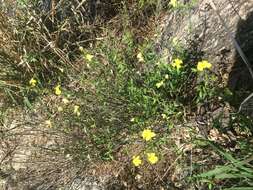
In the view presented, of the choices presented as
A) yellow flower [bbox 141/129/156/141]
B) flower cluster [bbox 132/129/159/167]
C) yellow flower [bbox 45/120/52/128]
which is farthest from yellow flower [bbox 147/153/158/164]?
yellow flower [bbox 45/120/52/128]

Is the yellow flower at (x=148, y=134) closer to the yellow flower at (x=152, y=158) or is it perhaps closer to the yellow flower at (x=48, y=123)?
the yellow flower at (x=152, y=158)

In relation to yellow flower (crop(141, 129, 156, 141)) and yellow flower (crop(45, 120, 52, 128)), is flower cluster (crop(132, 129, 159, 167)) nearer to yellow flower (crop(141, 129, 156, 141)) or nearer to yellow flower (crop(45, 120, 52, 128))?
yellow flower (crop(141, 129, 156, 141))

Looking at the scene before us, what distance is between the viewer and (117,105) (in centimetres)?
313

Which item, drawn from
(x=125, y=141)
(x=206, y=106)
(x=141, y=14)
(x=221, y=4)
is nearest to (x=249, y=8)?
(x=221, y=4)

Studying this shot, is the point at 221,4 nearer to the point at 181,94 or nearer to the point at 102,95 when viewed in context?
the point at 181,94

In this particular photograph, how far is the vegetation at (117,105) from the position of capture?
9.37ft

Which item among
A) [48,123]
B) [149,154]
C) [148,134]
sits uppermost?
[48,123]

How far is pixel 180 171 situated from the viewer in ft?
9.59

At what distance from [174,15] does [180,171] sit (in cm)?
132

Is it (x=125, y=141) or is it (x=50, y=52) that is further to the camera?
(x=50, y=52)

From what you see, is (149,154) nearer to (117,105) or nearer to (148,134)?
(148,134)

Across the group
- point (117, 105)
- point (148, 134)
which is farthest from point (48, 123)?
point (148, 134)

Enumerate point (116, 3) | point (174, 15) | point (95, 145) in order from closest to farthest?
point (95, 145) < point (174, 15) < point (116, 3)

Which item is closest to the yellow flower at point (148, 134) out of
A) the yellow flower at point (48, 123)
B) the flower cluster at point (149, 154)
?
the flower cluster at point (149, 154)
